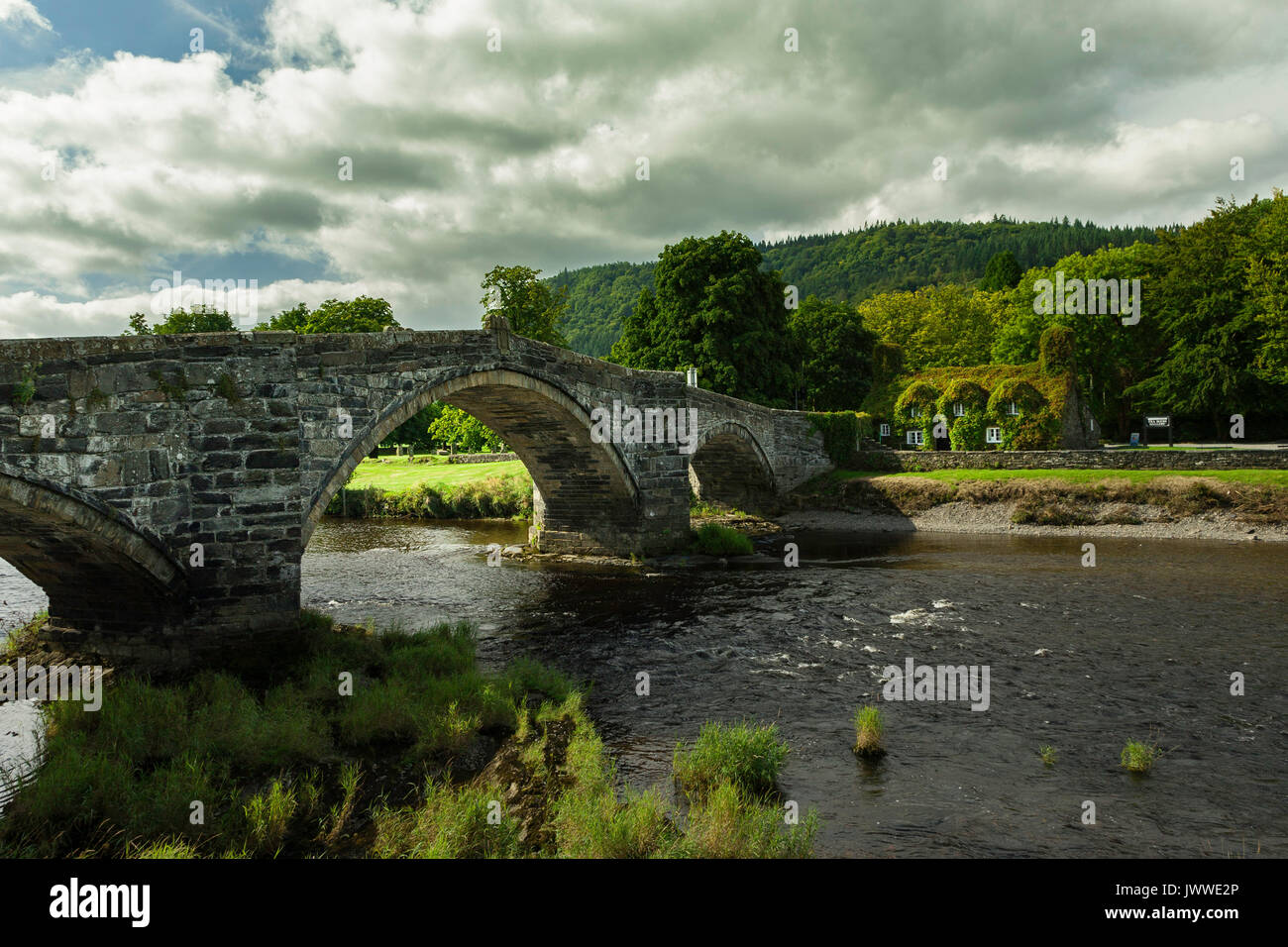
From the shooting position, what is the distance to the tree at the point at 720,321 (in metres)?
43.6

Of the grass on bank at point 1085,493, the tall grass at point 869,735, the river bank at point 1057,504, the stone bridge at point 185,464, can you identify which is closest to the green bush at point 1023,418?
the grass on bank at point 1085,493

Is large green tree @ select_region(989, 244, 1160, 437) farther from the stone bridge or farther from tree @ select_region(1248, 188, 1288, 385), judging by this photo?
the stone bridge

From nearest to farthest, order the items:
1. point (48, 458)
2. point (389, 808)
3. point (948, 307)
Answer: point (389, 808), point (48, 458), point (948, 307)

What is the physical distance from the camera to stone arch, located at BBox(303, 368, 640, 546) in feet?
51.3

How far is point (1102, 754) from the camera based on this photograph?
368 inches

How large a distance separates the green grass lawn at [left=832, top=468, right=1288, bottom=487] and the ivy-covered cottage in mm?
3909

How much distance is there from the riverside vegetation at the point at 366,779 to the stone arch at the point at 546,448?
4733 millimetres

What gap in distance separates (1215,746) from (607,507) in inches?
707

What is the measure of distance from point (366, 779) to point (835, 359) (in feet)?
176

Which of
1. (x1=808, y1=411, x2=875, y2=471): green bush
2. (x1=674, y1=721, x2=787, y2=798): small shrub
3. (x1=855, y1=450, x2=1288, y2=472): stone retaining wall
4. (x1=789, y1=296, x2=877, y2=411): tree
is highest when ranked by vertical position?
(x1=789, y1=296, x2=877, y2=411): tree

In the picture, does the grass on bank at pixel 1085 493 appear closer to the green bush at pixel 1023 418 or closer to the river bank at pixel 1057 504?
the river bank at pixel 1057 504

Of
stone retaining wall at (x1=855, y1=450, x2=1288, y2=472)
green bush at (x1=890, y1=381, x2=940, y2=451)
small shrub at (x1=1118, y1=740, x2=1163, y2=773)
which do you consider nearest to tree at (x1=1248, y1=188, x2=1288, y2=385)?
stone retaining wall at (x1=855, y1=450, x2=1288, y2=472)
